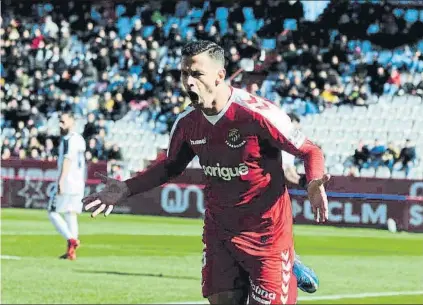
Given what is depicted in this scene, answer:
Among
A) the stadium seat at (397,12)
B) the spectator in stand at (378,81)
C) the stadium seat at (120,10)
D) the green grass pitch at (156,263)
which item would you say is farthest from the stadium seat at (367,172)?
the stadium seat at (120,10)

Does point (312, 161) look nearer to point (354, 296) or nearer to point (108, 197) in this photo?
point (108, 197)

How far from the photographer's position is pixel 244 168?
7613mm

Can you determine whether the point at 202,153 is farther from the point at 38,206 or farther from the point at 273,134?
the point at 38,206

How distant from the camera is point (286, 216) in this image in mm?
7809

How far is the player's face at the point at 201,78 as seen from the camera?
24.1 ft

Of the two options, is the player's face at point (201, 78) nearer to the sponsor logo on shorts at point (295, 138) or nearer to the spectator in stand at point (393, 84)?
the sponsor logo on shorts at point (295, 138)

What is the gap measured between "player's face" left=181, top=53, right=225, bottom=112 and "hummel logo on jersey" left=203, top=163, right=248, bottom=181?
0.46 meters

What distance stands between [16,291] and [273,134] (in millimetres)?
7770

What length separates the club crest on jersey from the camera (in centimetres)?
759

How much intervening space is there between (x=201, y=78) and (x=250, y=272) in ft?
4.58

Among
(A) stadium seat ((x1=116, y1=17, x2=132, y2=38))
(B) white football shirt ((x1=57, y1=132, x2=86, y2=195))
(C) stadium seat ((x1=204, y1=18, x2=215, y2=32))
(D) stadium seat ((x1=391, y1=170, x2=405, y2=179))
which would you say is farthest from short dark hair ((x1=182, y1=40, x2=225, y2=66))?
(A) stadium seat ((x1=116, y1=17, x2=132, y2=38))

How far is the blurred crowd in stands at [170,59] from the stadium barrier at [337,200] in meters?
2.18

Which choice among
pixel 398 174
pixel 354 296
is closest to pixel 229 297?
pixel 354 296

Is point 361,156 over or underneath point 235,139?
underneath
